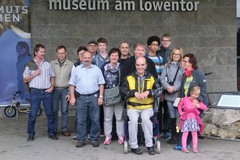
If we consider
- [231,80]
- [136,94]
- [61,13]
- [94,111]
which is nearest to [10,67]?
[61,13]

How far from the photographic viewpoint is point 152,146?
623 cm

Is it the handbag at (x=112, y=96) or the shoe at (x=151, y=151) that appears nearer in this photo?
the shoe at (x=151, y=151)

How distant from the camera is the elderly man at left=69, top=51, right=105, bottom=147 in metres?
6.58

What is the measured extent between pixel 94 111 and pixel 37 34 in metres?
3.47

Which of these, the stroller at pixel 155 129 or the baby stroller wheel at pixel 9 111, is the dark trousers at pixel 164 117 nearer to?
the stroller at pixel 155 129

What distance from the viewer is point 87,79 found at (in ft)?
21.6

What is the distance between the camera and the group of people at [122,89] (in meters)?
6.27

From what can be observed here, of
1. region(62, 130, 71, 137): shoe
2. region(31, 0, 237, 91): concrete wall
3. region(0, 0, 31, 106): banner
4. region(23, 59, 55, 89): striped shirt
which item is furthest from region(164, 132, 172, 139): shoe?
region(0, 0, 31, 106): banner

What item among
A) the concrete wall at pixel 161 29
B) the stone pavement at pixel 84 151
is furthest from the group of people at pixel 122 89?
the concrete wall at pixel 161 29

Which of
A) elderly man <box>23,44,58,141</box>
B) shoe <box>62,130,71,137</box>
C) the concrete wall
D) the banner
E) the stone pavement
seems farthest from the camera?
the concrete wall

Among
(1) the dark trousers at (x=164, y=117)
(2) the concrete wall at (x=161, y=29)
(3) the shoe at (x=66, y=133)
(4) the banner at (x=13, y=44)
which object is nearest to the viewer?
(1) the dark trousers at (x=164, y=117)

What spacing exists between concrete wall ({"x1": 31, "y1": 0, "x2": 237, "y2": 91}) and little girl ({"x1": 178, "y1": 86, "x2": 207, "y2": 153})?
3.56m

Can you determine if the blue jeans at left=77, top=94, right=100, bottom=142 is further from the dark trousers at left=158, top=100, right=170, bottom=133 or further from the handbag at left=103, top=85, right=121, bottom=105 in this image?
the dark trousers at left=158, top=100, right=170, bottom=133

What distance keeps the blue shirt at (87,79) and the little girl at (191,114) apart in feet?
4.34
